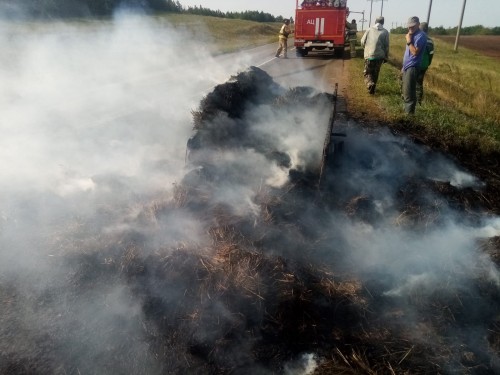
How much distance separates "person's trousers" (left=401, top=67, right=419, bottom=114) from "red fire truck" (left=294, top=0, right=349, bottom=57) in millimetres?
11425

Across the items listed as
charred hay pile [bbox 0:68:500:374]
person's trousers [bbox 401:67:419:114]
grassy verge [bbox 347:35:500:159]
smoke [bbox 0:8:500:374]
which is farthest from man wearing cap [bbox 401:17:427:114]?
charred hay pile [bbox 0:68:500:374]

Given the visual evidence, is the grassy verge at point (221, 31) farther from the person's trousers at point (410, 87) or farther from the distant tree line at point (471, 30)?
the distant tree line at point (471, 30)

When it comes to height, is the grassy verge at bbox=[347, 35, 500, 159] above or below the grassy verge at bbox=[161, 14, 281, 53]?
below

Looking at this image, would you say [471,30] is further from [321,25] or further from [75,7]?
[75,7]

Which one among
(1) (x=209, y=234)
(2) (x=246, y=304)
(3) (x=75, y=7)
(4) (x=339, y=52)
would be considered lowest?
(2) (x=246, y=304)

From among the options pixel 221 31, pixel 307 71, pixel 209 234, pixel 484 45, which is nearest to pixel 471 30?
pixel 484 45

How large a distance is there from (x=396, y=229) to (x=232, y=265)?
185 cm

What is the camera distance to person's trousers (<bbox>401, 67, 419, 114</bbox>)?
23.3 feet

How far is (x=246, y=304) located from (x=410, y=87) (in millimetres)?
6270

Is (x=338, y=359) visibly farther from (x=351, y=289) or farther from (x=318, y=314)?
(x=351, y=289)

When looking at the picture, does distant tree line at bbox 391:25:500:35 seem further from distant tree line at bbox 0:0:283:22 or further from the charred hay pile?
the charred hay pile

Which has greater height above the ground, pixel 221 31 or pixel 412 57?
pixel 221 31

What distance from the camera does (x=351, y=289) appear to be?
9.89 ft

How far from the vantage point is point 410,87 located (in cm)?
723
